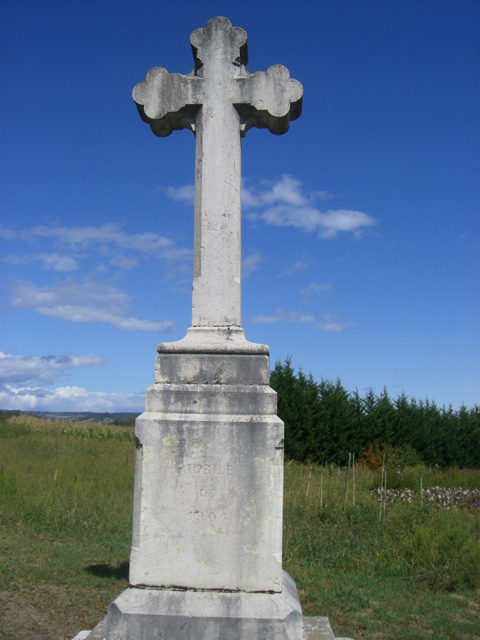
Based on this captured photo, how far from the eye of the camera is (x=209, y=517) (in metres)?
2.87

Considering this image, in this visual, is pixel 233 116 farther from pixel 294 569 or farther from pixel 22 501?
pixel 22 501

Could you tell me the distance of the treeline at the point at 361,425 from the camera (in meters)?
16.2

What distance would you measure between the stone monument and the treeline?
13.3m

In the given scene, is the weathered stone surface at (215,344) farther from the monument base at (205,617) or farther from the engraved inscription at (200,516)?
the monument base at (205,617)

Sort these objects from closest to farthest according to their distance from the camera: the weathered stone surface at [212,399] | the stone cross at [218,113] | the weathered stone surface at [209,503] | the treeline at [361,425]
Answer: the weathered stone surface at [209,503] → the weathered stone surface at [212,399] → the stone cross at [218,113] → the treeline at [361,425]

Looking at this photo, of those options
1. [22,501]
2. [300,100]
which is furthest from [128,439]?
[300,100]

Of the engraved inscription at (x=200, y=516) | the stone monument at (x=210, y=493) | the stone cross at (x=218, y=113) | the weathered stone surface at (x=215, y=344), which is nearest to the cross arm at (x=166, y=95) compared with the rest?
the stone cross at (x=218, y=113)

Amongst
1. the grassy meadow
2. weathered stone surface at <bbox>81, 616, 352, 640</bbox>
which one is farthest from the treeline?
weathered stone surface at <bbox>81, 616, 352, 640</bbox>

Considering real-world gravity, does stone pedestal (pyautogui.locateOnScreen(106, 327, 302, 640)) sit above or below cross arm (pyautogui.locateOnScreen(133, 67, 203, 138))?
below

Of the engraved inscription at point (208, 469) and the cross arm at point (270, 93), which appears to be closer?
the engraved inscription at point (208, 469)

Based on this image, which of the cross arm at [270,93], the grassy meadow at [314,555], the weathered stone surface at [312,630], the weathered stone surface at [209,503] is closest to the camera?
the weathered stone surface at [209,503]

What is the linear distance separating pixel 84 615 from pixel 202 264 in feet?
11.0

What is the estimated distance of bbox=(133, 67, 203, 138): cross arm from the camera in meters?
3.52

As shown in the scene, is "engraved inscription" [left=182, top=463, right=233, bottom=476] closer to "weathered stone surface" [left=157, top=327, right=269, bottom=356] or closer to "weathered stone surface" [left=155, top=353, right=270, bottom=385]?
"weathered stone surface" [left=155, top=353, right=270, bottom=385]
